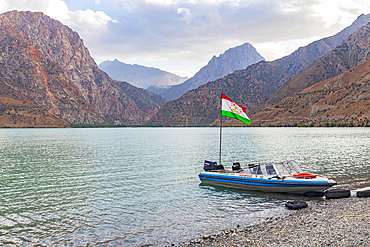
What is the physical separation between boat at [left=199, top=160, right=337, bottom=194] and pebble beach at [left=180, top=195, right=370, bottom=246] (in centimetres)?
386

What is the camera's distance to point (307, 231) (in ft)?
52.1

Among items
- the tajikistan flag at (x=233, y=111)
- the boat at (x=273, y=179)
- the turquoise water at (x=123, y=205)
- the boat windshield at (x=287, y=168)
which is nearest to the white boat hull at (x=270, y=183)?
the boat at (x=273, y=179)

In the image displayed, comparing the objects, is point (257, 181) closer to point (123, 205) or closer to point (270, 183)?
point (270, 183)

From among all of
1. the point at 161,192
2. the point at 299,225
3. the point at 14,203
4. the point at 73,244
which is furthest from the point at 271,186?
the point at 14,203

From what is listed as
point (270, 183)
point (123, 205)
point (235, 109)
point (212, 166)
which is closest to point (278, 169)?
point (270, 183)

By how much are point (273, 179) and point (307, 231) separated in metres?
9.81

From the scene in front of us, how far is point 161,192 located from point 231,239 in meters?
13.4

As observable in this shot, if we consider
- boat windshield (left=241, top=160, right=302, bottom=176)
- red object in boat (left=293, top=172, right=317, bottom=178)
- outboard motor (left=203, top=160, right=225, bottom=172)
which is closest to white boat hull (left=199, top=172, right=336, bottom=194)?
red object in boat (left=293, top=172, right=317, bottom=178)

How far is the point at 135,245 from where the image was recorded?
1562cm

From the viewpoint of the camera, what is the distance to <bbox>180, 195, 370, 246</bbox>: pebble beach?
14.3 m

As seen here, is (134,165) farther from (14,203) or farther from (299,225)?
(299,225)

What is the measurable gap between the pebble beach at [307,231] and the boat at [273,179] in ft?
12.7

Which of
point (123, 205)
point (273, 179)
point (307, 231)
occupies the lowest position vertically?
point (123, 205)

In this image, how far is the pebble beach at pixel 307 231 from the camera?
46.9 feet
